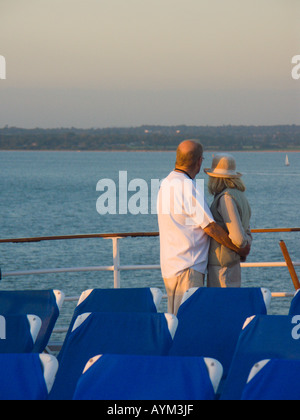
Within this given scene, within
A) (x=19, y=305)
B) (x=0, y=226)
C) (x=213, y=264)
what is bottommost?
(x=0, y=226)

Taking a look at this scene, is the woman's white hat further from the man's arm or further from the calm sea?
the calm sea

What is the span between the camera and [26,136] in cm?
8069

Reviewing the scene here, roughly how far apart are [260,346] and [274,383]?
0.44m

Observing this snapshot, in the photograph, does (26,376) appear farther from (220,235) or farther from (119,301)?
(220,235)

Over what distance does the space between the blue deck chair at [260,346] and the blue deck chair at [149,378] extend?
0.39 meters

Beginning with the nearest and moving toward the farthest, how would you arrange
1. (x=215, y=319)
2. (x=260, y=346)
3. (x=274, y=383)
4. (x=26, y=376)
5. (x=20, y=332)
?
1. (x=274, y=383)
2. (x=26, y=376)
3. (x=260, y=346)
4. (x=20, y=332)
5. (x=215, y=319)

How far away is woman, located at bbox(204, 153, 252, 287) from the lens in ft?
10.4

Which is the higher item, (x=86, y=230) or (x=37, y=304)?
(x=37, y=304)

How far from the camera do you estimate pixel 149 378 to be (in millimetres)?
1824

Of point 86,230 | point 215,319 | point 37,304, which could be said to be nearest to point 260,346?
point 215,319

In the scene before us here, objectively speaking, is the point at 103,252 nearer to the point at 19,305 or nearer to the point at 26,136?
the point at 19,305

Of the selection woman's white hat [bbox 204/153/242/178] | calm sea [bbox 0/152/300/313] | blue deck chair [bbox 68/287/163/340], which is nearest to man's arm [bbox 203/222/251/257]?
woman's white hat [bbox 204/153/242/178]

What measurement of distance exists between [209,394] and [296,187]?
7895 centimetres
